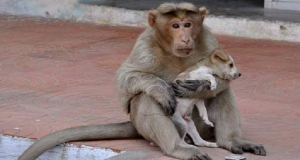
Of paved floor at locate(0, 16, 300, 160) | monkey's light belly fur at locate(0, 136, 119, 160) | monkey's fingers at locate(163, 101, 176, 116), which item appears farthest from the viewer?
paved floor at locate(0, 16, 300, 160)

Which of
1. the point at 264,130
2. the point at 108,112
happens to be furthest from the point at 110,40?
the point at 264,130

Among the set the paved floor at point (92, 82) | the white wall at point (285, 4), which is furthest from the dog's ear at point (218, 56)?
the white wall at point (285, 4)

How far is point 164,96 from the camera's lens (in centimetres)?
499

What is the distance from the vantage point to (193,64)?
5.28 m

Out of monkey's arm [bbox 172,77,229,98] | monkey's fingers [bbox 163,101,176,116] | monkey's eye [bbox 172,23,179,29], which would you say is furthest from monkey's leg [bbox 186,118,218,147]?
monkey's eye [bbox 172,23,179,29]

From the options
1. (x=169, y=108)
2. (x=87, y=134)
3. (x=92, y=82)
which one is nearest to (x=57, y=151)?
(x=87, y=134)

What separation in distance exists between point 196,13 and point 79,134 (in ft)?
4.12

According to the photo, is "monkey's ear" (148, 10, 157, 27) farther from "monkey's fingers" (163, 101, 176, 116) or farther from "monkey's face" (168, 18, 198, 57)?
"monkey's fingers" (163, 101, 176, 116)

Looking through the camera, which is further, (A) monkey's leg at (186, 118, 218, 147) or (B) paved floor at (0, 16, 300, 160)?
(B) paved floor at (0, 16, 300, 160)

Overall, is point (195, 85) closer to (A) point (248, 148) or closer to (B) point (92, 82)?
(A) point (248, 148)

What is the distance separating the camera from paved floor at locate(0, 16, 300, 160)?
5.97 metres

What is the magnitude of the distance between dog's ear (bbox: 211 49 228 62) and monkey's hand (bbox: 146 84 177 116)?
1.37ft

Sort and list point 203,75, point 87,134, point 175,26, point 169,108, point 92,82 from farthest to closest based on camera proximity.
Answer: point 92,82, point 87,134, point 203,75, point 175,26, point 169,108

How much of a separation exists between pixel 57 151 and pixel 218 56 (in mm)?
1413
